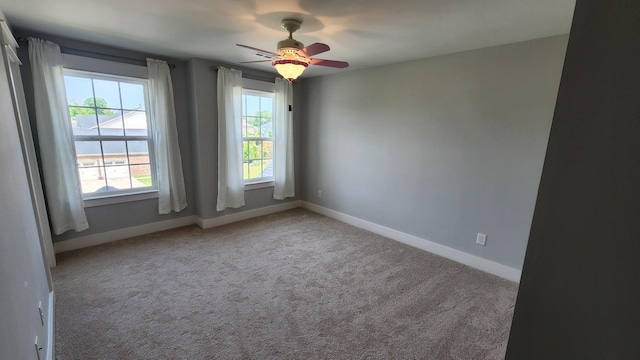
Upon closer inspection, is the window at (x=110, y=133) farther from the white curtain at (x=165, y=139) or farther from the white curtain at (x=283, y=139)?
the white curtain at (x=283, y=139)

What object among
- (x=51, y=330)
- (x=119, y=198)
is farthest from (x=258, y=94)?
A: (x=51, y=330)

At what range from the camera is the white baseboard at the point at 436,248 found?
2750mm

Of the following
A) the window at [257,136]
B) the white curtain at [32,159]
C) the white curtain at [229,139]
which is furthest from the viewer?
the window at [257,136]

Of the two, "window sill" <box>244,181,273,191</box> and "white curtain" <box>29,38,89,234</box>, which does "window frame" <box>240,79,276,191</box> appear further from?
"white curtain" <box>29,38,89,234</box>

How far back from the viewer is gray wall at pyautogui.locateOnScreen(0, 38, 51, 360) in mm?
1011

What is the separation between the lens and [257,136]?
14.0 feet

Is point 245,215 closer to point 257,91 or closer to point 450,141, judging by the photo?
point 257,91

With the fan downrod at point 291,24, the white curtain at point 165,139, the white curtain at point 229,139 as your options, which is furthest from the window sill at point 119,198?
the fan downrod at point 291,24

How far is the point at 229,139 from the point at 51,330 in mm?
2614

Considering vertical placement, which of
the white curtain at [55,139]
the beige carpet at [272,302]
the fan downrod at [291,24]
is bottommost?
the beige carpet at [272,302]

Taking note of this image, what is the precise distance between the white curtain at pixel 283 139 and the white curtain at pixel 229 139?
2.11 ft

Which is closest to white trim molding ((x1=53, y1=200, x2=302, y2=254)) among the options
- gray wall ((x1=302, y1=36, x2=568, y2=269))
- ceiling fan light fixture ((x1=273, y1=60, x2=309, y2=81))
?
gray wall ((x1=302, y1=36, x2=568, y2=269))

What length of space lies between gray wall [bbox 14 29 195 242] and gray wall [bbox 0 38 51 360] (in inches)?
53.5

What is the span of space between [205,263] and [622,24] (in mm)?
3202
